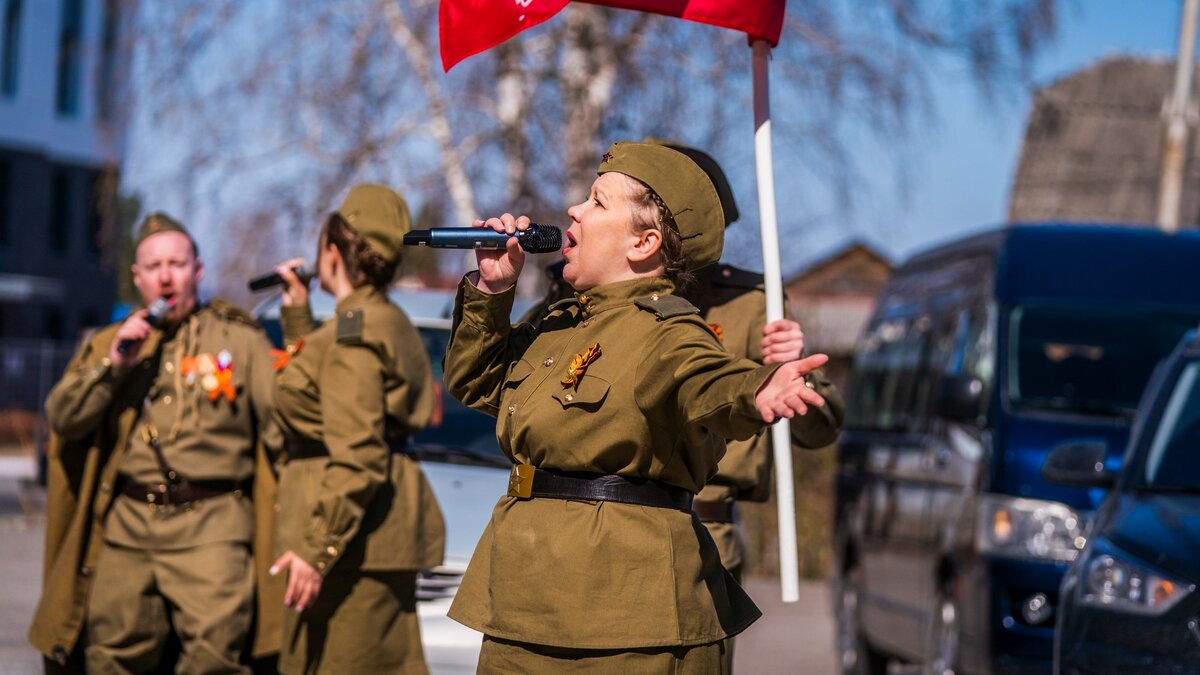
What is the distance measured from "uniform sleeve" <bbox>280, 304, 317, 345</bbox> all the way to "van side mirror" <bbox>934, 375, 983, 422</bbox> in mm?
3157

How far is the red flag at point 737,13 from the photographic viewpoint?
538cm

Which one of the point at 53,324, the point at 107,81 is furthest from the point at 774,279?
→ the point at 53,324

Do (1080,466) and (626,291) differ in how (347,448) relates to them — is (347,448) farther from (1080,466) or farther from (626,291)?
(1080,466)

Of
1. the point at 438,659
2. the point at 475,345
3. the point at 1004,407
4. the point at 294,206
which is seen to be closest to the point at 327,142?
the point at 294,206

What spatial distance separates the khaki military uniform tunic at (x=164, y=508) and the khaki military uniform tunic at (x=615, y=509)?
247 centimetres

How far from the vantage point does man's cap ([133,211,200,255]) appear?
6684 millimetres

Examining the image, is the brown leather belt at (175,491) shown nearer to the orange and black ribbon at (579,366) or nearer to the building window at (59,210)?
the orange and black ribbon at (579,366)

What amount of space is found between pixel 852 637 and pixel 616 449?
7.66m

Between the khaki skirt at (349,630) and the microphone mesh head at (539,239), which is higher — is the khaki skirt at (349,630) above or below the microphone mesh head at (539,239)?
below

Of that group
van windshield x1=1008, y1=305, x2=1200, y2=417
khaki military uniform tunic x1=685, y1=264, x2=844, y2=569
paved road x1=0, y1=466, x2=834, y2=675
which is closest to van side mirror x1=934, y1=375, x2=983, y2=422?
van windshield x1=1008, y1=305, x2=1200, y2=417

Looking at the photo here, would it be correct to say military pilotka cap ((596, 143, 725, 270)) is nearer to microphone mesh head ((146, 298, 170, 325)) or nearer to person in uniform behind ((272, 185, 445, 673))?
person in uniform behind ((272, 185, 445, 673))

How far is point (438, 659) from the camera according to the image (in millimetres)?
6898

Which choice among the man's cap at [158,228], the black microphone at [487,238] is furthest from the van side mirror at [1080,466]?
the black microphone at [487,238]

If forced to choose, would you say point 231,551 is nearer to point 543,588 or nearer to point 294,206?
point 543,588
